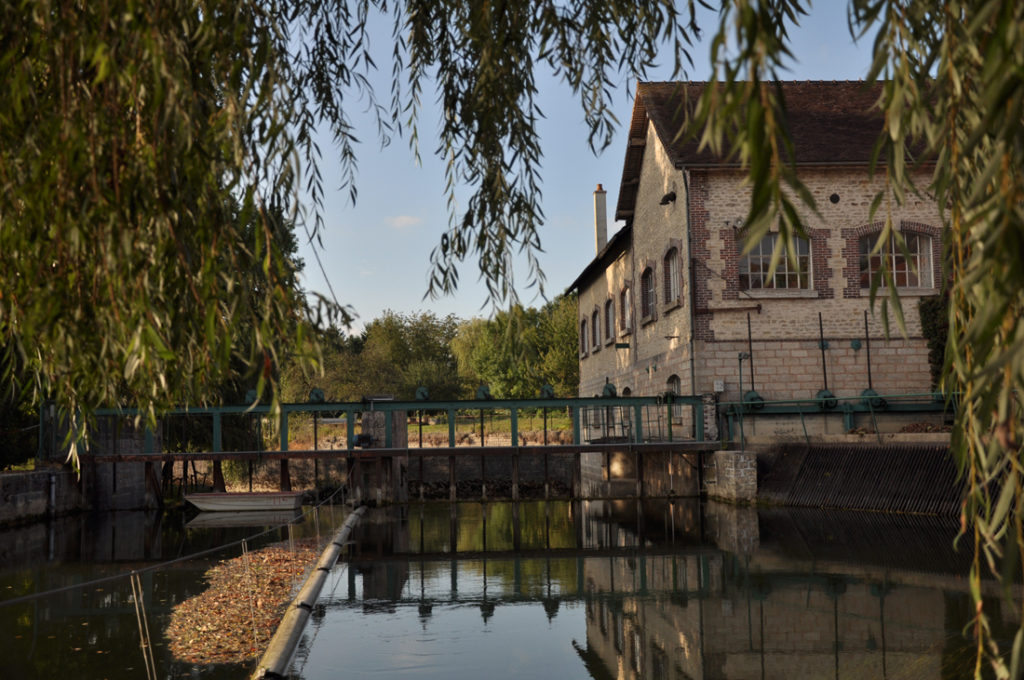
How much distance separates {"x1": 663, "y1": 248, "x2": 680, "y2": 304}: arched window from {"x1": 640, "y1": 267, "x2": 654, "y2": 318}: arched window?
4.95 feet

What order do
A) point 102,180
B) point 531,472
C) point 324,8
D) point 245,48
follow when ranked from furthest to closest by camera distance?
point 531,472 → point 324,8 → point 245,48 → point 102,180

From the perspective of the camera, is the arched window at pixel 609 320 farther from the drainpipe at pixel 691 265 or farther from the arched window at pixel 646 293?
the drainpipe at pixel 691 265

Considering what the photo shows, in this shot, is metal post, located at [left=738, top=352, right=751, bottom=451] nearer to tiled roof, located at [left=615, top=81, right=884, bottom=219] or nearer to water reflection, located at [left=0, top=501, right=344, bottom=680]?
tiled roof, located at [left=615, top=81, right=884, bottom=219]

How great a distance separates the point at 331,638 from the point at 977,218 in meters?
6.75

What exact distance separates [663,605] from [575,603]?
2.89 feet

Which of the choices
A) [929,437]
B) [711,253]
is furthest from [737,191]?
[929,437]

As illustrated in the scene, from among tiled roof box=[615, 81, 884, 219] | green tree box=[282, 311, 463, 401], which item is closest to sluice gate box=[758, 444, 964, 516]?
tiled roof box=[615, 81, 884, 219]

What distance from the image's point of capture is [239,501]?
20.6 metres

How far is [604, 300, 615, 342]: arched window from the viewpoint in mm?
29483

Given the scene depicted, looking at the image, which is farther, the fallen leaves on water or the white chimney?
the white chimney

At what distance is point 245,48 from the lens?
3.54m

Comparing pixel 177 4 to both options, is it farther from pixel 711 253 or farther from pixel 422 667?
pixel 711 253

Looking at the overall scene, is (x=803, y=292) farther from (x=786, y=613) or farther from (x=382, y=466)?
(x=786, y=613)

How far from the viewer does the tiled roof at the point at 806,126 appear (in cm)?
2105
